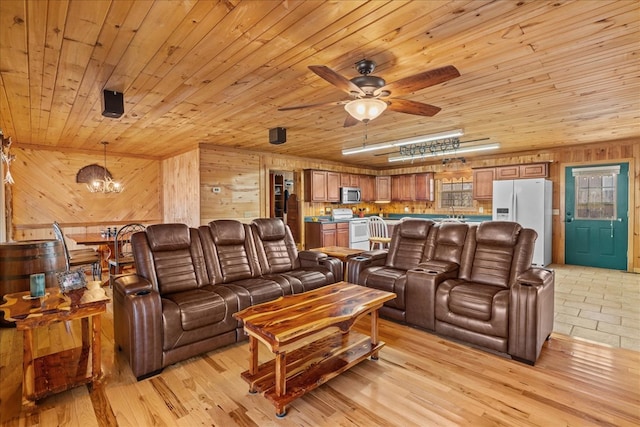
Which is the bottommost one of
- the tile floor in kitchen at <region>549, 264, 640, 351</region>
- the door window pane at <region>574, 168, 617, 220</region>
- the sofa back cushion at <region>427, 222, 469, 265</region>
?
the tile floor in kitchen at <region>549, 264, 640, 351</region>

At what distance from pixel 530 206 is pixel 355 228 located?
145 inches

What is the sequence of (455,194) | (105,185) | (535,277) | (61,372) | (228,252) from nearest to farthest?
(61,372) → (535,277) → (228,252) → (105,185) → (455,194)

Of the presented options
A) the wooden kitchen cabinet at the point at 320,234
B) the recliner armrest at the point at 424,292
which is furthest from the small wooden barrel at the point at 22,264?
the wooden kitchen cabinet at the point at 320,234

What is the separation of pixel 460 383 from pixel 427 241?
1804 millimetres

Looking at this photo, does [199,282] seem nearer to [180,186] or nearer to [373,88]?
[373,88]

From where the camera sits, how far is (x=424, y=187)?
8531mm

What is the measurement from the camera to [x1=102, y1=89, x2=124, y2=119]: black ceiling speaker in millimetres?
3109

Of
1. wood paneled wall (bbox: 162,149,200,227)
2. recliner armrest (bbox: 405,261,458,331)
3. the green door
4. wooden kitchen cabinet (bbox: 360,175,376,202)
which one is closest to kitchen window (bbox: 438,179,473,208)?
wooden kitchen cabinet (bbox: 360,175,376,202)

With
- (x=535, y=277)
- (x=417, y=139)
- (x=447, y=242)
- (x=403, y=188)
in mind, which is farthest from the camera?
(x=403, y=188)

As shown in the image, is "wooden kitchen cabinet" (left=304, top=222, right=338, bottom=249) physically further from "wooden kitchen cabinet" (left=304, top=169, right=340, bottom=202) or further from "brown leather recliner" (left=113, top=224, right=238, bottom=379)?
"brown leather recliner" (left=113, top=224, right=238, bottom=379)

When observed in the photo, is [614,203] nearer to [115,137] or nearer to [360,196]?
[360,196]

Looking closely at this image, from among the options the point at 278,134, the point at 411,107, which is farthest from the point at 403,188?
the point at 411,107

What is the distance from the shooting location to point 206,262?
3332mm

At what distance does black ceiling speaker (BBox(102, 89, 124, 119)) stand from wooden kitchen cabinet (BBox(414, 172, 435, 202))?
7157 millimetres
